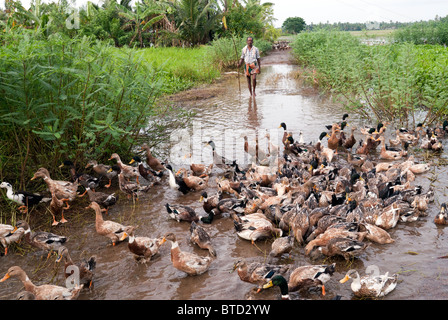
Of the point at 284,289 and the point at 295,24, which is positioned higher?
the point at 295,24

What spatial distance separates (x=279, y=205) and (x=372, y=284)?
2.40 m

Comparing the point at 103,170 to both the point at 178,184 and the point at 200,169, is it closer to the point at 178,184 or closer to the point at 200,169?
the point at 178,184

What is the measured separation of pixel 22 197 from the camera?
254 inches

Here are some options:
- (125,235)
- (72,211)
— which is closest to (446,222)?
(125,235)

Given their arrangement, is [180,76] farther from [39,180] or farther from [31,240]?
[31,240]

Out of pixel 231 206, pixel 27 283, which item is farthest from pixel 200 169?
pixel 27 283

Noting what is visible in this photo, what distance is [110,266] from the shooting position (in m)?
5.36

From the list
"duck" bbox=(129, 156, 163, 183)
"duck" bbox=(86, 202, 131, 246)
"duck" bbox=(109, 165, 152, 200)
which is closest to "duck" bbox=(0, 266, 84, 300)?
"duck" bbox=(86, 202, 131, 246)

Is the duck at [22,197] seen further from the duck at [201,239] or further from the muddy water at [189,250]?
the duck at [201,239]

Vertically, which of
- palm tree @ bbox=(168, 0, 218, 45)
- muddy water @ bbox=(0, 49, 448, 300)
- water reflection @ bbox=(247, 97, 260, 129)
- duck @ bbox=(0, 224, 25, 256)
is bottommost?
muddy water @ bbox=(0, 49, 448, 300)

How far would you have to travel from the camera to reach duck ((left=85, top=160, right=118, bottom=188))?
7672 millimetres

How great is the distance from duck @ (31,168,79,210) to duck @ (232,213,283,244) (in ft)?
10.7

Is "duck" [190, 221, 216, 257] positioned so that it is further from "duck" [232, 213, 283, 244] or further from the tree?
the tree
